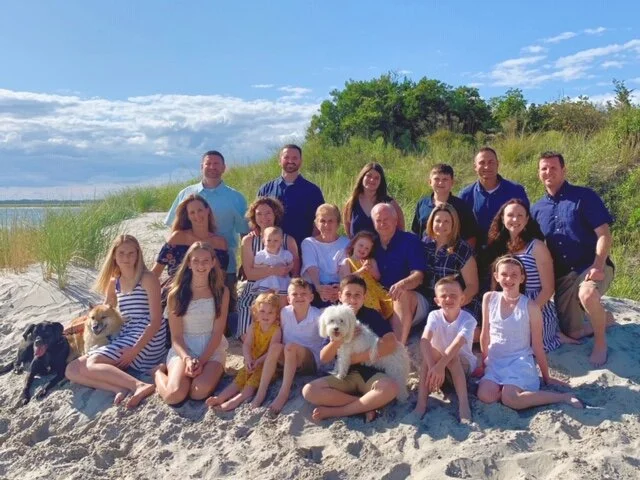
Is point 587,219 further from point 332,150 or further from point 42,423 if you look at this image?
point 332,150

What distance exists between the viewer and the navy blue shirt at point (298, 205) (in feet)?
21.6

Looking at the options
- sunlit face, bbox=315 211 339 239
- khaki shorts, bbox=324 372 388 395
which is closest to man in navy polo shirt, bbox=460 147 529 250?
sunlit face, bbox=315 211 339 239

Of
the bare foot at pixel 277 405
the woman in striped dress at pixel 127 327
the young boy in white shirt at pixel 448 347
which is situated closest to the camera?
the young boy in white shirt at pixel 448 347

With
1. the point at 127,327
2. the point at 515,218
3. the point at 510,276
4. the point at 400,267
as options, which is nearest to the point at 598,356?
the point at 510,276

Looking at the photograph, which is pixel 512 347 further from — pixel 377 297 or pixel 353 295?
pixel 353 295

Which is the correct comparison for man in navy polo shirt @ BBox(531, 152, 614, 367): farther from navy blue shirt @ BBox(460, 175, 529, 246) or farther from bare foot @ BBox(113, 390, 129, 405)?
bare foot @ BBox(113, 390, 129, 405)

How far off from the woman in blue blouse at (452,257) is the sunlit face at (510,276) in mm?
560

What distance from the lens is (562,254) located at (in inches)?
228

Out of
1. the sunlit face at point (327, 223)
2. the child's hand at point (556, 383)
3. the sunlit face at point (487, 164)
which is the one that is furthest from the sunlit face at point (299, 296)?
the sunlit face at point (487, 164)

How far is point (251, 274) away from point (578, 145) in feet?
31.0

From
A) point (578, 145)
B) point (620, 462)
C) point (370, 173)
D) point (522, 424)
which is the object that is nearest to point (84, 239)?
point (370, 173)

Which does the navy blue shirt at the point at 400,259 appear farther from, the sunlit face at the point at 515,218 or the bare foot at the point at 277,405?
the bare foot at the point at 277,405

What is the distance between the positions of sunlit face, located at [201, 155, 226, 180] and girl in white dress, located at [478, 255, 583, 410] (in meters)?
3.18

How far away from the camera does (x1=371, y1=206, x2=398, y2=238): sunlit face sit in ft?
18.5
